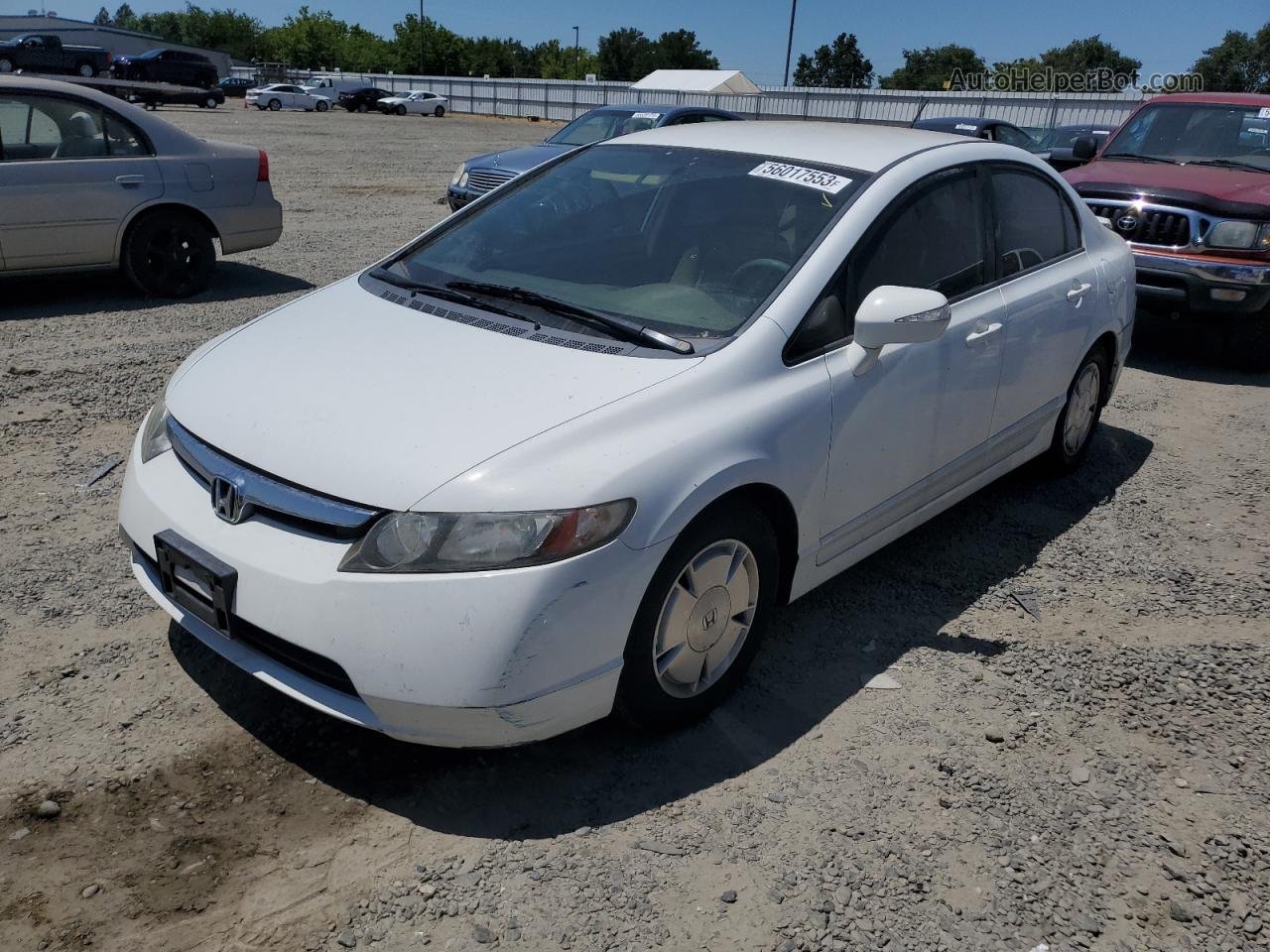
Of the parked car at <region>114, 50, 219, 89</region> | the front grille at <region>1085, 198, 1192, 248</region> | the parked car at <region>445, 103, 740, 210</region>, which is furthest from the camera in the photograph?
the parked car at <region>114, 50, 219, 89</region>

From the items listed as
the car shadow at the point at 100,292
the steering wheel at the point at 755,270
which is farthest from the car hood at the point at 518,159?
the steering wheel at the point at 755,270

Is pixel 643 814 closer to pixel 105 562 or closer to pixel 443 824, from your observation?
pixel 443 824

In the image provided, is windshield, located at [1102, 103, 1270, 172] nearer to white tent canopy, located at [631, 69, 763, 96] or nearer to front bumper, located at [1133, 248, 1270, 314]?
front bumper, located at [1133, 248, 1270, 314]

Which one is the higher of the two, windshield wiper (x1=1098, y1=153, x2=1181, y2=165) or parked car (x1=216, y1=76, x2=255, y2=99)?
parked car (x1=216, y1=76, x2=255, y2=99)

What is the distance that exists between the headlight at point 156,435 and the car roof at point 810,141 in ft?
7.05

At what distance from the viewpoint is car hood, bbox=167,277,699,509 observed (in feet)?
8.96

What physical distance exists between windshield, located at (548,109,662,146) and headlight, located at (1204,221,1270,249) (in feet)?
23.3

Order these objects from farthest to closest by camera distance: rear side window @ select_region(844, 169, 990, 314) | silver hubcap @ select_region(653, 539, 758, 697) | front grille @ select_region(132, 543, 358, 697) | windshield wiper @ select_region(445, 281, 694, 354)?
rear side window @ select_region(844, 169, 990, 314)
windshield wiper @ select_region(445, 281, 694, 354)
silver hubcap @ select_region(653, 539, 758, 697)
front grille @ select_region(132, 543, 358, 697)

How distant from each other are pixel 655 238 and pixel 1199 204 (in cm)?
574

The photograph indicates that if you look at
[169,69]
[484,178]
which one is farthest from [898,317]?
[169,69]

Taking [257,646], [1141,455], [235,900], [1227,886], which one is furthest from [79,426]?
[1141,455]

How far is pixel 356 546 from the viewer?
2.64m

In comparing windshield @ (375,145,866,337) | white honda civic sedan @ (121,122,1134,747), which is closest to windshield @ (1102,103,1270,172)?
white honda civic sedan @ (121,122,1134,747)

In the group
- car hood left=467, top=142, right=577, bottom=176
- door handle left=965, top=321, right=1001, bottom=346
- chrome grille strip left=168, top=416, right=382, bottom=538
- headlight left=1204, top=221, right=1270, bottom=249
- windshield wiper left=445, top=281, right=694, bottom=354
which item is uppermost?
car hood left=467, top=142, right=577, bottom=176
